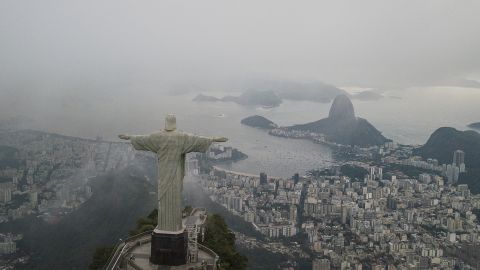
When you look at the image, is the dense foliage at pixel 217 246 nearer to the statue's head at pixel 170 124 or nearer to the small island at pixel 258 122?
the statue's head at pixel 170 124

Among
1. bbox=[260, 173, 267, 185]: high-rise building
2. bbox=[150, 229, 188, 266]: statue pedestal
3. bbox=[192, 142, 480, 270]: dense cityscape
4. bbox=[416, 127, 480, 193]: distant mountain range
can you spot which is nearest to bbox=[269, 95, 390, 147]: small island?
bbox=[416, 127, 480, 193]: distant mountain range

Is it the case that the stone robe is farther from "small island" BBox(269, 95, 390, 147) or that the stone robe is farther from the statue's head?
"small island" BBox(269, 95, 390, 147)

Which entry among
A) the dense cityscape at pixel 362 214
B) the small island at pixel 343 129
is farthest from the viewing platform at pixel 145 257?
the small island at pixel 343 129

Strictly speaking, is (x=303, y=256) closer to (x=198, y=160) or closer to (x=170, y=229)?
(x=198, y=160)

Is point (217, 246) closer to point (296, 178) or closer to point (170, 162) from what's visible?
point (170, 162)

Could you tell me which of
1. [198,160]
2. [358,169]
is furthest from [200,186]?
[358,169]

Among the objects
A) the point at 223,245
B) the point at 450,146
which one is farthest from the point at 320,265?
the point at 450,146
